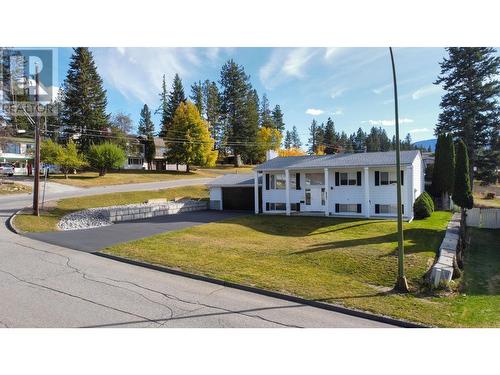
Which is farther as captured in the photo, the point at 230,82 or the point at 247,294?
the point at 230,82

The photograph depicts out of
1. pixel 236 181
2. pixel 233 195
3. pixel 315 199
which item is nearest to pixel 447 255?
pixel 315 199

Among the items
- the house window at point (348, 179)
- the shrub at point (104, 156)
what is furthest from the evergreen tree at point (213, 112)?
the house window at point (348, 179)

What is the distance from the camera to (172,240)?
1596cm

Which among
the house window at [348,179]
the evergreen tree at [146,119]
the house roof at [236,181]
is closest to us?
the house window at [348,179]

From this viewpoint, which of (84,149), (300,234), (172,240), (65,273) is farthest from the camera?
(84,149)

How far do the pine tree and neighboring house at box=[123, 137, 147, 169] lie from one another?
411 inches

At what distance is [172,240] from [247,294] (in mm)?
7791

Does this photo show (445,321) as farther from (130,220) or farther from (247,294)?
(130,220)

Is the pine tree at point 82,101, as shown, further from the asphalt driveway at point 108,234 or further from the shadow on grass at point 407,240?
the shadow on grass at point 407,240

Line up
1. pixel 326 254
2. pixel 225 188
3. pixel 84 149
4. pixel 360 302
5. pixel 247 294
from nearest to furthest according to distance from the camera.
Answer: pixel 360 302 → pixel 247 294 → pixel 326 254 → pixel 225 188 → pixel 84 149

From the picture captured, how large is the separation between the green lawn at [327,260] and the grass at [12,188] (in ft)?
73.7

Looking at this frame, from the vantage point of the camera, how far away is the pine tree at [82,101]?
5134 cm

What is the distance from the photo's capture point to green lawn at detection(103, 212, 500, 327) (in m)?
8.57

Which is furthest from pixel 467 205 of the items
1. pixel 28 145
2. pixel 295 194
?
pixel 28 145
